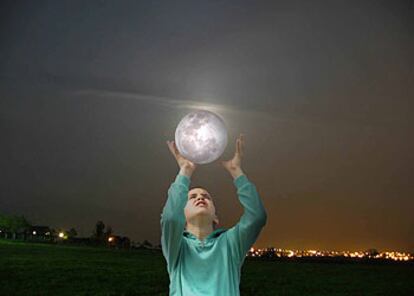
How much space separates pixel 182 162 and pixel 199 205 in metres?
0.35

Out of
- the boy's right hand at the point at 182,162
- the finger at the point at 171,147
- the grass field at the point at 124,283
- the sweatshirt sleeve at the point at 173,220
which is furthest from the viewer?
the grass field at the point at 124,283

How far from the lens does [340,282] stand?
72.1ft

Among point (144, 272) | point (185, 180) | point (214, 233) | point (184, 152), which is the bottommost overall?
point (214, 233)

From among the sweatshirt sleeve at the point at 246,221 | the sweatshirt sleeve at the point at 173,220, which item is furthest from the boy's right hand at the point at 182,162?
the sweatshirt sleeve at the point at 246,221

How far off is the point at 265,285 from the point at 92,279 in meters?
5.85

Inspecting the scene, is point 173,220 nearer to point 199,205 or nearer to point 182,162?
point 199,205

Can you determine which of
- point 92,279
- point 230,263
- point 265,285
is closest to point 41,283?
point 92,279

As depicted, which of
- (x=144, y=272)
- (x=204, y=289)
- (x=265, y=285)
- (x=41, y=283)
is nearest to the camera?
(x=204, y=289)

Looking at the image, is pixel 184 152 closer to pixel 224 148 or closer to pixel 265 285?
pixel 224 148

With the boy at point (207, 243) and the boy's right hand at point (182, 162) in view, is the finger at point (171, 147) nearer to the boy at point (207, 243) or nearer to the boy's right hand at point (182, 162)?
the boy's right hand at point (182, 162)

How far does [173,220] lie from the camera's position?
3680 millimetres

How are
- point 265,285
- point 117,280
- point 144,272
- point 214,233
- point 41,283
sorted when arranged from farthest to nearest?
point 144,272 < point 265,285 < point 117,280 < point 41,283 < point 214,233

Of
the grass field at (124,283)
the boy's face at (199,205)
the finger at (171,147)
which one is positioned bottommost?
the boy's face at (199,205)

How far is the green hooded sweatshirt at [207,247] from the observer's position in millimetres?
3717
